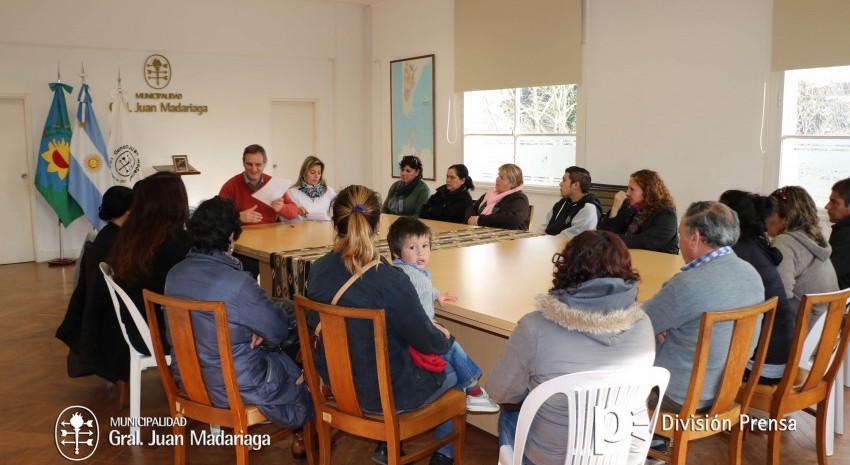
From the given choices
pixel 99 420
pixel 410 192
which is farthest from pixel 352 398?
pixel 410 192

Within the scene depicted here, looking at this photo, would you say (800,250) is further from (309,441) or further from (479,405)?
(309,441)

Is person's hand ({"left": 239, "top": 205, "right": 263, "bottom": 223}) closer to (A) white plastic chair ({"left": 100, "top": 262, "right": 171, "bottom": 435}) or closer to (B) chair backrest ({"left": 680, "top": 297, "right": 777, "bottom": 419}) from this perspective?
(A) white plastic chair ({"left": 100, "top": 262, "right": 171, "bottom": 435})

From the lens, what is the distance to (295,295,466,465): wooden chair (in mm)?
2344

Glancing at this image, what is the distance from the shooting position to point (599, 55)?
7246 mm

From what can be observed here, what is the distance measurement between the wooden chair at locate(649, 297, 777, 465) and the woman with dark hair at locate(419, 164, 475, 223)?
3.65 meters

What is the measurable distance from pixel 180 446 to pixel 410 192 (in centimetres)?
381

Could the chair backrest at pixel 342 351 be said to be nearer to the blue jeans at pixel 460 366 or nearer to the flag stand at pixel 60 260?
the blue jeans at pixel 460 366

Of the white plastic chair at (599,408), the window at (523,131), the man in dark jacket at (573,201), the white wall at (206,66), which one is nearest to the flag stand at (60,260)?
the white wall at (206,66)

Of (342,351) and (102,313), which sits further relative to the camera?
(102,313)

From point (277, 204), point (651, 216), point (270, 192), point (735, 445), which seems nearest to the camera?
point (735, 445)

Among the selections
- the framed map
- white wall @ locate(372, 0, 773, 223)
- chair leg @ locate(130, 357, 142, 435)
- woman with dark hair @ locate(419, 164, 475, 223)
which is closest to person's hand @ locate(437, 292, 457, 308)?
chair leg @ locate(130, 357, 142, 435)

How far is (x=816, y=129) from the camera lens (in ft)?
19.2

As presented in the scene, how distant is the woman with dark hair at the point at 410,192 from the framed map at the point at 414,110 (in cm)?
329

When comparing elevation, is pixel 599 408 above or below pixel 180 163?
below
